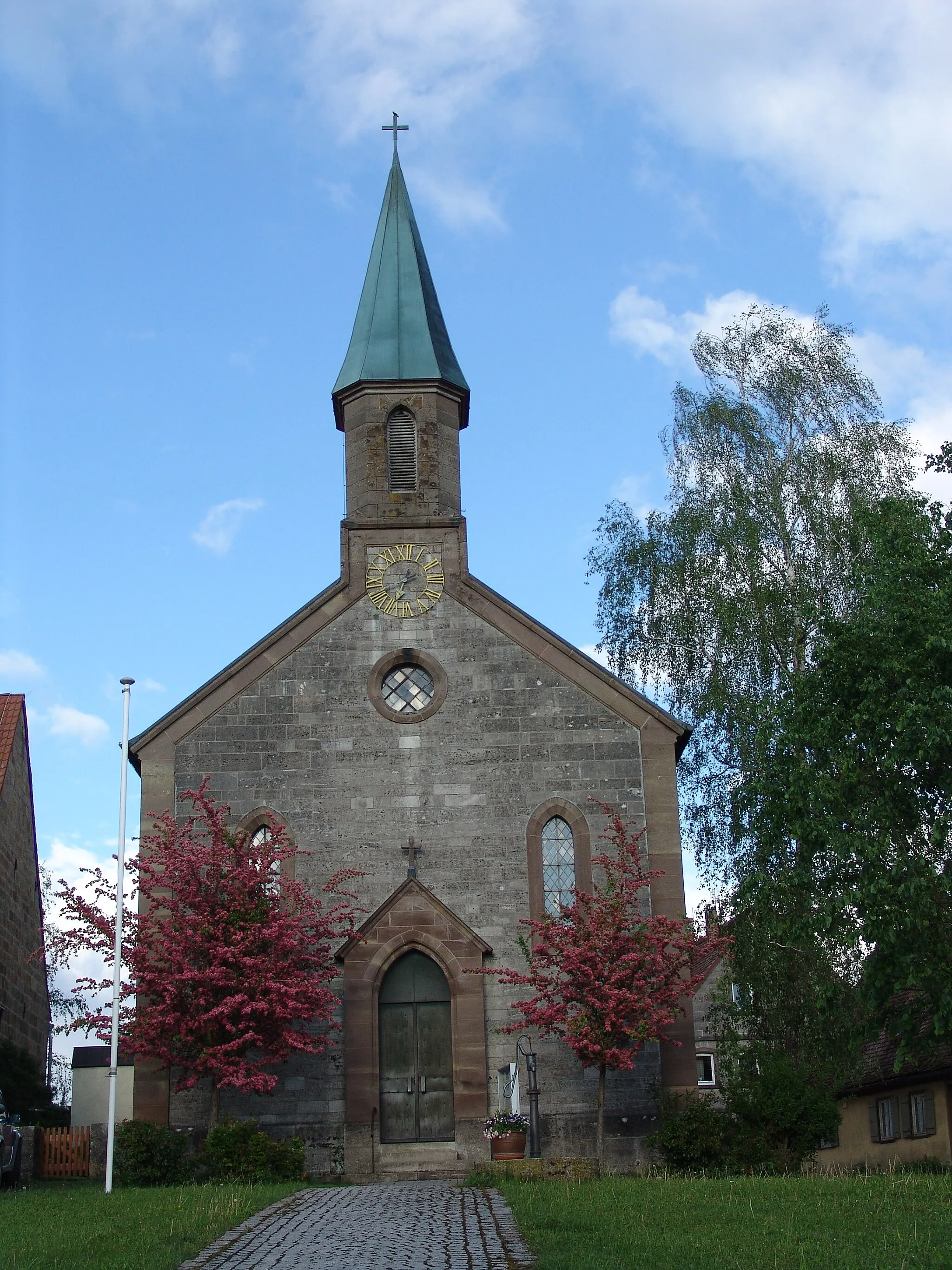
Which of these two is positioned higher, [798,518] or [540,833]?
[798,518]

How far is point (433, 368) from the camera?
29.5 meters

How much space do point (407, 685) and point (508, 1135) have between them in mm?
8263

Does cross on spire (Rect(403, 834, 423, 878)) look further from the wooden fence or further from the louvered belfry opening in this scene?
the louvered belfry opening

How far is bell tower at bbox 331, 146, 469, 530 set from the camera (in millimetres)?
28547

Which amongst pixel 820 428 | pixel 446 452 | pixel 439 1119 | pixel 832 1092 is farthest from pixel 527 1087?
pixel 820 428

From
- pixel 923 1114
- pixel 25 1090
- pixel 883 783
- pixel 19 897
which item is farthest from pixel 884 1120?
pixel 19 897

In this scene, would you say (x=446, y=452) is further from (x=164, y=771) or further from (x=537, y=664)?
(x=164, y=771)

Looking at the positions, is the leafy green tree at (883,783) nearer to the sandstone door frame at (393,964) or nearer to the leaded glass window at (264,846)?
the sandstone door frame at (393,964)

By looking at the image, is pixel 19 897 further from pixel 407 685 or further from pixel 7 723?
pixel 407 685

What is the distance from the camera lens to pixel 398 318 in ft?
100

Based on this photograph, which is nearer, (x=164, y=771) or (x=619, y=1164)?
(x=619, y=1164)

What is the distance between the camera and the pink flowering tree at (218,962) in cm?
2173

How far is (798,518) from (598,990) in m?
12.6

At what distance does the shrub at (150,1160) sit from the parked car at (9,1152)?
1.40 metres
